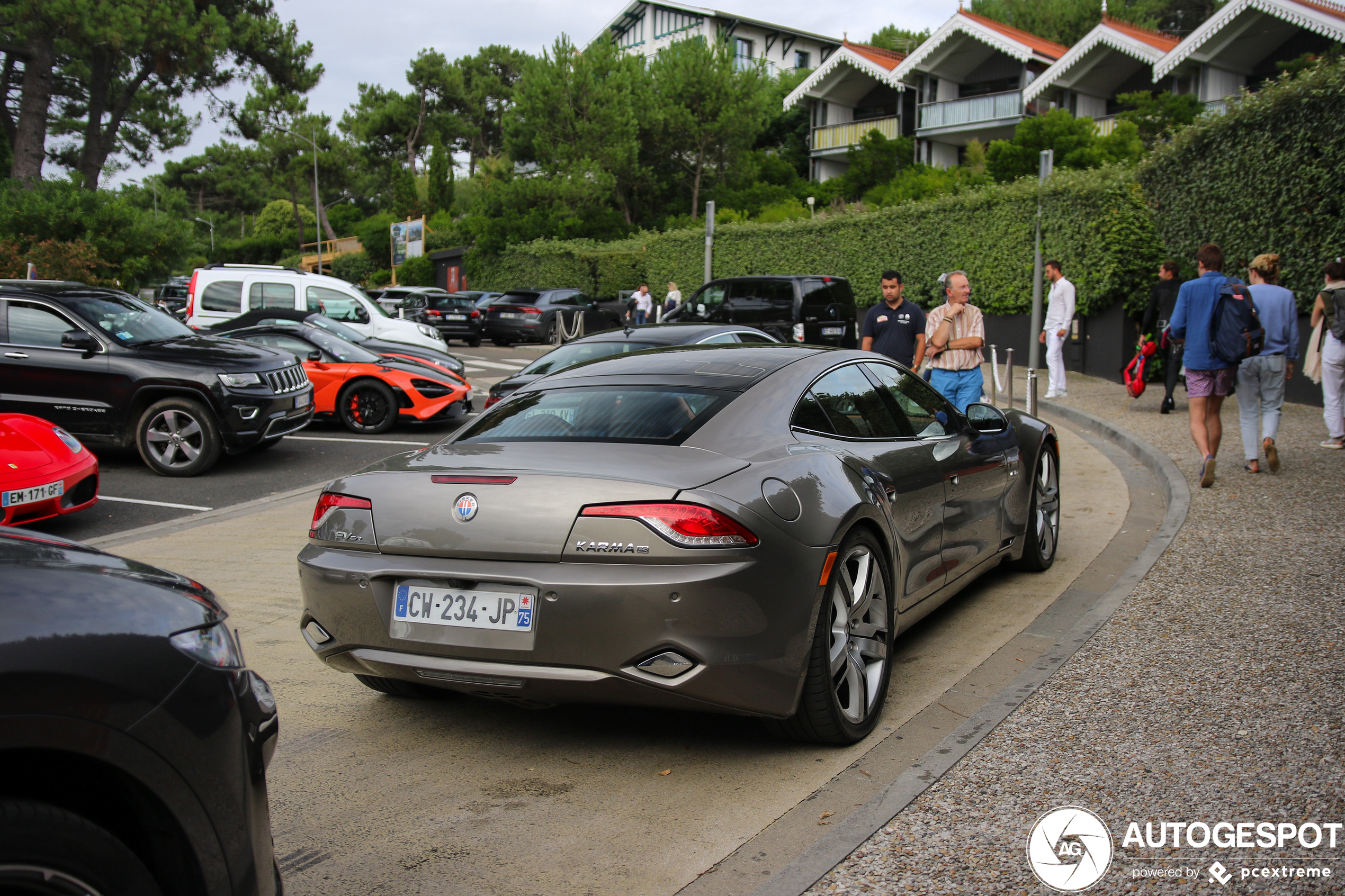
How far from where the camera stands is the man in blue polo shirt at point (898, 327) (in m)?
10.2

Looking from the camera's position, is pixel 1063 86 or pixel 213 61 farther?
pixel 1063 86

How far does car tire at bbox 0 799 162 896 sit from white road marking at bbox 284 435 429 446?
10510 millimetres

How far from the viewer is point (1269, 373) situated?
27.9 feet

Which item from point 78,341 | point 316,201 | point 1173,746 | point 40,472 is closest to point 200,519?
point 40,472

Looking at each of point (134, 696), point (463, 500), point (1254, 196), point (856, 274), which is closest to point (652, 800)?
point (463, 500)

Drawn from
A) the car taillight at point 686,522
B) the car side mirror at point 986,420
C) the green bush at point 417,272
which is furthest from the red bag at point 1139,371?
the green bush at point 417,272

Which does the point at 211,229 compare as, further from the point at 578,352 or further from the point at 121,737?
the point at 121,737

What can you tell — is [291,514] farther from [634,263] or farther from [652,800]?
[634,263]

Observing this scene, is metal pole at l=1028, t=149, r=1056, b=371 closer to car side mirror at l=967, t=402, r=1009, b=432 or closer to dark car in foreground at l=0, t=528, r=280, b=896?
car side mirror at l=967, t=402, r=1009, b=432

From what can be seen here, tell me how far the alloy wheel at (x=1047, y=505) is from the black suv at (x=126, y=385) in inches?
293

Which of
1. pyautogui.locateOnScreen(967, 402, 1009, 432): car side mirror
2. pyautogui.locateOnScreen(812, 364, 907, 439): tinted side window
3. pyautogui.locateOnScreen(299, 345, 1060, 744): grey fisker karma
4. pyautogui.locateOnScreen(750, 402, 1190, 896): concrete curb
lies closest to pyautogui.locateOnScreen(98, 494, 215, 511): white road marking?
pyautogui.locateOnScreen(299, 345, 1060, 744): grey fisker karma

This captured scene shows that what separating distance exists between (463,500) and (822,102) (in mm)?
49741

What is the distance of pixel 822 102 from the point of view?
164ft

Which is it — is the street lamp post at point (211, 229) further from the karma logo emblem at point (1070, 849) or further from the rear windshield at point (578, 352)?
the karma logo emblem at point (1070, 849)
